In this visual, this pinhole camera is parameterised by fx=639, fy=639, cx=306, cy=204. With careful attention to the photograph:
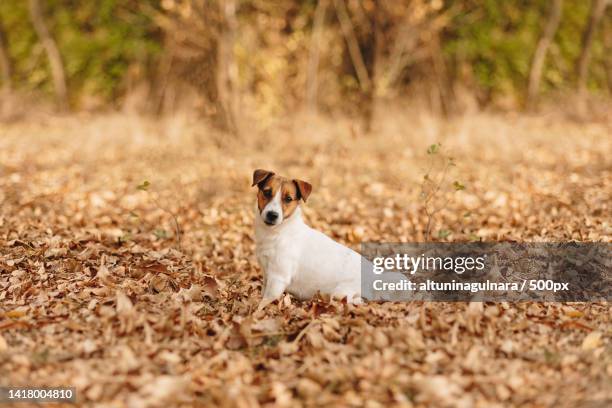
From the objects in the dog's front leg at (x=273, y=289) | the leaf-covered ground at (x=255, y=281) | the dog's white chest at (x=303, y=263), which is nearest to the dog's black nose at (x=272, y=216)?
the dog's white chest at (x=303, y=263)

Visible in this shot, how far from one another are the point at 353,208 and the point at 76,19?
12813 millimetres

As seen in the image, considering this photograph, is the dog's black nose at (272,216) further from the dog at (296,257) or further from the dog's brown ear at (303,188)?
the dog's brown ear at (303,188)

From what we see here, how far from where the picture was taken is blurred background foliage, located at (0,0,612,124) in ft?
41.4

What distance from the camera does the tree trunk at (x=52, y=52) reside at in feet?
57.6

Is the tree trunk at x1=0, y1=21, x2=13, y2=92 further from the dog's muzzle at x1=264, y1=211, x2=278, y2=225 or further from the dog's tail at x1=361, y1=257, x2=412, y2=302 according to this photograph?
the dog's tail at x1=361, y1=257, x2=412, y2=302

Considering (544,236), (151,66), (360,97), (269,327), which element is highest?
(151,66)

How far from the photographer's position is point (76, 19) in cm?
1792

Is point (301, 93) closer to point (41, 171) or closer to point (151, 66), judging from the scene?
point (151, 66)

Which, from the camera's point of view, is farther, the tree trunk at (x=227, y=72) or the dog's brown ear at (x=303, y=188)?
the tree trunk at (x=227, y=72)

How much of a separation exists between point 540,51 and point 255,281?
13236 millimetres

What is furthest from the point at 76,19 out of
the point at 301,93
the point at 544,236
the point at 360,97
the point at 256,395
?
the point at 256,395

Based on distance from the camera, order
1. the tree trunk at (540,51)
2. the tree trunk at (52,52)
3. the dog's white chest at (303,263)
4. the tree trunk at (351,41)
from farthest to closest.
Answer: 1. the tree trunk at (52,52)
2. the tree trunk at (540,51)
3. the tree trunk at (351,41)
4. the dog's white chest at (303,263)

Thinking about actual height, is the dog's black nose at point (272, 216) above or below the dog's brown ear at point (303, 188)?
below

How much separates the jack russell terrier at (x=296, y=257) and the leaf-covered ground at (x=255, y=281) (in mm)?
192
